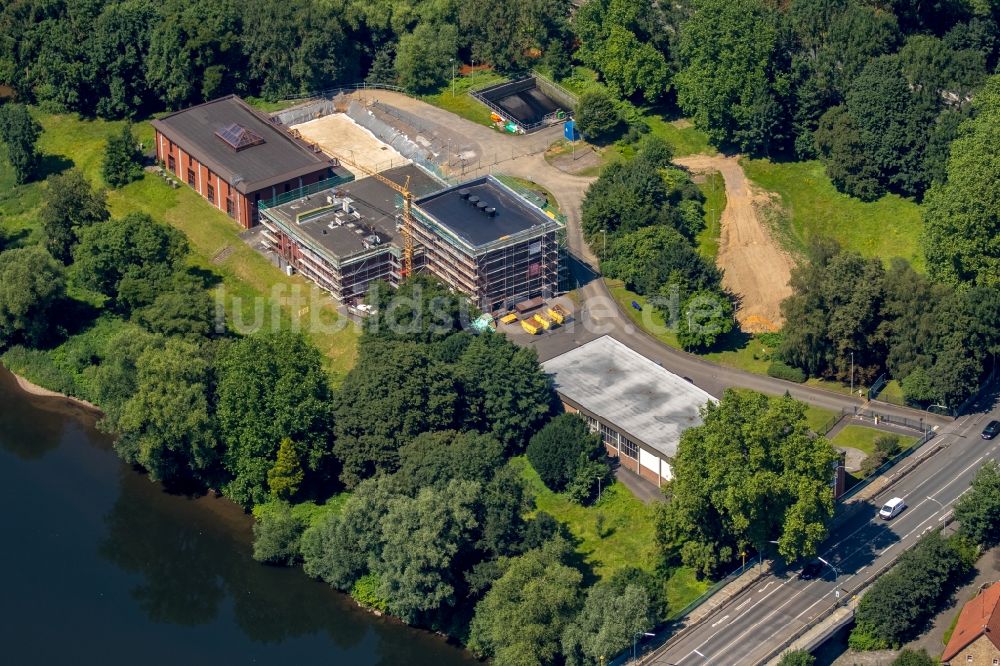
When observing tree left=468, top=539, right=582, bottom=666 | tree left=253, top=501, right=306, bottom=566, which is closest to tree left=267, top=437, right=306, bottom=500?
tree left=253, top=501, right=306, bottom=566

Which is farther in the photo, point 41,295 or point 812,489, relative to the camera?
point 41,295

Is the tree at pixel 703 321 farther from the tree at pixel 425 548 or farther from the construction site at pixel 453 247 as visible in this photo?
the tree at pixel 425 548

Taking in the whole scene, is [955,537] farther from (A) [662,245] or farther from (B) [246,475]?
(B) [246,475]

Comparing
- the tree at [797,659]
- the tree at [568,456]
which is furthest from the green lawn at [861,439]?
the tree at [797,659]

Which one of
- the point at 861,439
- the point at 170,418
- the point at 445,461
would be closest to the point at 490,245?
the point at 445,461

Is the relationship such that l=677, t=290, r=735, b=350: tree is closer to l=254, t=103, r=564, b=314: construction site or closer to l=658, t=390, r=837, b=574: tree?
l=254, t=103, r=564, b=314: construction site

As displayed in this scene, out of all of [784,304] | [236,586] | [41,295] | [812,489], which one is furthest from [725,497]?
[41,295]

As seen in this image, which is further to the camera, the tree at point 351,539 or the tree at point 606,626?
the tree at point 351,539
